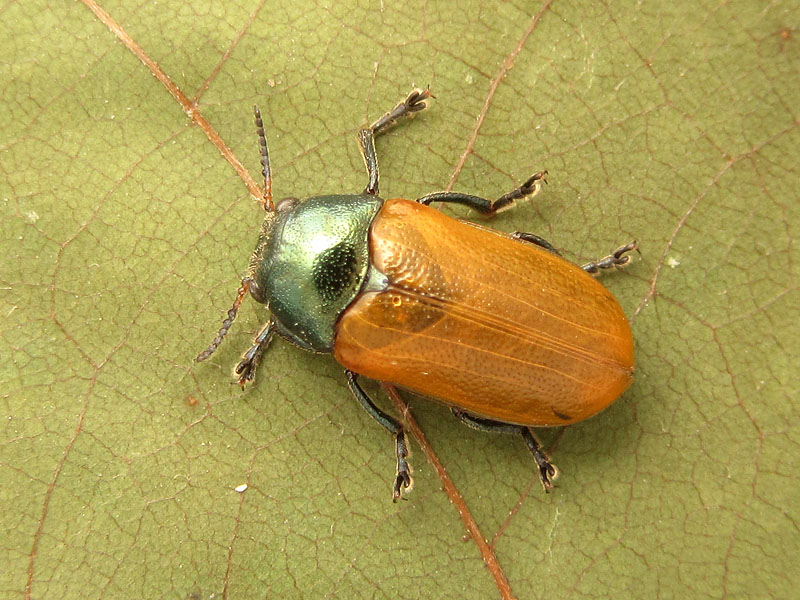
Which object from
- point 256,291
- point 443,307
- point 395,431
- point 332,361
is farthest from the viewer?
point 332,361

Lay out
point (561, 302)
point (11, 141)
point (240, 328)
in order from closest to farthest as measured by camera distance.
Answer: point (561, 302) → point (11, 141) → point (240, 328)

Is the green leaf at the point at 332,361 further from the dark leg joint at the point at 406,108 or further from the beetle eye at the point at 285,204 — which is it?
the beetle eye at the point at 285,204

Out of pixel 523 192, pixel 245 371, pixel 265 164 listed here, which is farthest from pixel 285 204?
pixel 523 192

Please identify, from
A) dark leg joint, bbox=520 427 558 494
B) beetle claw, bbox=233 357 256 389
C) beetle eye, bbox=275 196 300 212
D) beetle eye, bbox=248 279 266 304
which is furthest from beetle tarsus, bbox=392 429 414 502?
beetle eye, bbox=275 196 300 212

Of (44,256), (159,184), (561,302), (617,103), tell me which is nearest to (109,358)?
(44,256)

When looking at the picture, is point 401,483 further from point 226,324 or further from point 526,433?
point 226,324

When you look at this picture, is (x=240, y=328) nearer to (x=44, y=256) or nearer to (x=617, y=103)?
(x=44, y=256)
